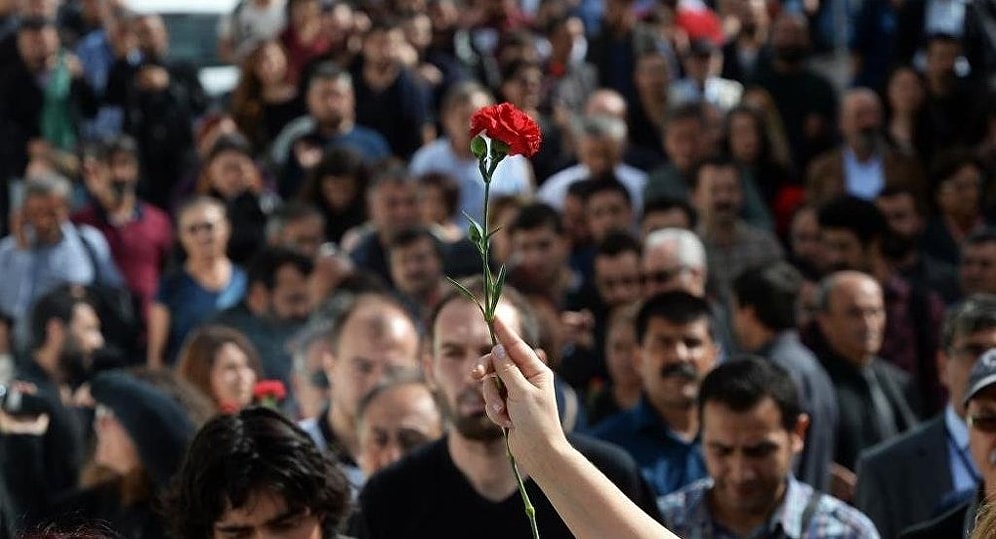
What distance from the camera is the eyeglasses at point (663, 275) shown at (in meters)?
9.06

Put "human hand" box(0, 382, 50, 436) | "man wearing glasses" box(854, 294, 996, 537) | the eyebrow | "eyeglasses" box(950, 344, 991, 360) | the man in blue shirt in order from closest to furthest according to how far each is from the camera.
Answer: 1. the eyebrow
2. the man in blue shirt
3. "man wearing glasses" box(854, 294, 996, 537)
4. "eyeglasses" box(950, 344, 991, 360)
5. "human hand" box(0, 382, 50, 436)

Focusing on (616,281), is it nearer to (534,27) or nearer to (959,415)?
(959,415)

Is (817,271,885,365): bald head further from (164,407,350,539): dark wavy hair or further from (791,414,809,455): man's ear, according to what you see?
(164,407,350,539): dark wavy hair

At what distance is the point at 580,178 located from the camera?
12.4m

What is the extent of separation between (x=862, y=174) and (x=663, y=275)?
177 inches

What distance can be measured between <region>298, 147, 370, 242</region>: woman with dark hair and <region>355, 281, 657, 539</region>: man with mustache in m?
7.04

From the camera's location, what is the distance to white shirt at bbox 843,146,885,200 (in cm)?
1309

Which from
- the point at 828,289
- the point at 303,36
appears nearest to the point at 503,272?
the point at 828,289

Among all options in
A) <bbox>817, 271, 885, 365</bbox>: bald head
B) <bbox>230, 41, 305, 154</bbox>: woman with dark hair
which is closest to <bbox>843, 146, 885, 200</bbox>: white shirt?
<bbox>230, 41, 305, 154</bbox>: woman with dark hair

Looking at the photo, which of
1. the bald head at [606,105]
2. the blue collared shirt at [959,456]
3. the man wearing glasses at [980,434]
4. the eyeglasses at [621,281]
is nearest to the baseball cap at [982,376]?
the man wearing glasses at [980,434]

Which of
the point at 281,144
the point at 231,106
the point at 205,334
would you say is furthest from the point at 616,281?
the point at 231,106

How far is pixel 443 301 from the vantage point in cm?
556

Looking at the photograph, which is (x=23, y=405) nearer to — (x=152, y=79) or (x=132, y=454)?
(x=132, y=454)

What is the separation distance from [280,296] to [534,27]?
688cm
